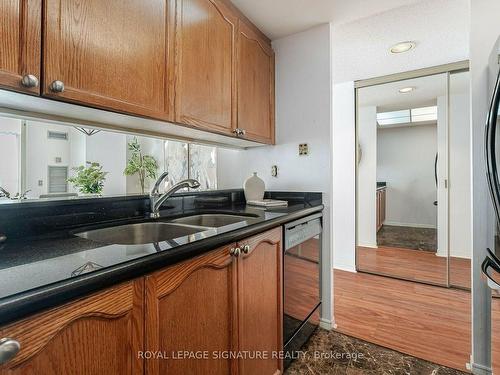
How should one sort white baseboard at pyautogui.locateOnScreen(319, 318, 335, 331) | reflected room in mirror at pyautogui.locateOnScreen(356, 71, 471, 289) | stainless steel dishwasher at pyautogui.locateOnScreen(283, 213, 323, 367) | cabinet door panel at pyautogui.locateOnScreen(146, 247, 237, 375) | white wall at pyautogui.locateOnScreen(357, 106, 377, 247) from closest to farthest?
cabinet door panel at pyautogui.locateOnScreen(146, 247, 237, 375) < stainless steel dishwasher at pyautogui.locateOnScreen(283, 213, 323, 367) < white baseboard at pyautogui.locateOnScreen(319, 318, 335, 331) < reflected room in mirror at pyautogui.locateOnScreen(356, 71, 471, 289) < white wall at pyautogui.locateOnScreen(357, 106, 377, 247)

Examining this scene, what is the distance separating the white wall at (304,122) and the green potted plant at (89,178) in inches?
48.0

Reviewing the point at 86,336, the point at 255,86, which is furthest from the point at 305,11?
the point at 86,336

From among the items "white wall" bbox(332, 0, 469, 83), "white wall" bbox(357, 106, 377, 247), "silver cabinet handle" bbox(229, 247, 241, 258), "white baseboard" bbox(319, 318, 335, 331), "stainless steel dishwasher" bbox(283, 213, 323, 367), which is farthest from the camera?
"white wall" bbox(357, 106, 377, 247)

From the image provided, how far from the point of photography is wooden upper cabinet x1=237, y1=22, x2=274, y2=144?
171 centimetres

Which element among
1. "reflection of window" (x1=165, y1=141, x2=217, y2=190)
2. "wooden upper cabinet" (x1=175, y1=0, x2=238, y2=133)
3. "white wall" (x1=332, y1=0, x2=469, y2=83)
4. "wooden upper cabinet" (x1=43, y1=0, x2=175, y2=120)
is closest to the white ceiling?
"white wall" (x1=332, y1=0, x2=469, y2=83)

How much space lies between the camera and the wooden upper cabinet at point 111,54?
82 centimetres

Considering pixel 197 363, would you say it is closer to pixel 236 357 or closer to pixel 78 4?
pixel 236 357

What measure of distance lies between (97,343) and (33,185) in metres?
0.92

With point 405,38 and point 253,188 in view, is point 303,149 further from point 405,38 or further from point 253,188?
point 405,38

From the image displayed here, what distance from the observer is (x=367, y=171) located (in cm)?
298

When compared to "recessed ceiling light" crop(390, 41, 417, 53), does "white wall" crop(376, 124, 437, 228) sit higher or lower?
lower

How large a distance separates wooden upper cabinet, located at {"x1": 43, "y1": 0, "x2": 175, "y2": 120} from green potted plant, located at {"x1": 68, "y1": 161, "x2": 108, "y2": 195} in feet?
1.67

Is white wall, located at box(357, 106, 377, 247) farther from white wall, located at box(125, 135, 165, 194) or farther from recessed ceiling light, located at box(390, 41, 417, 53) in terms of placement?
white wall, located at box(125, 135, 165, 194)

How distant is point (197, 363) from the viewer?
84 centimetres
